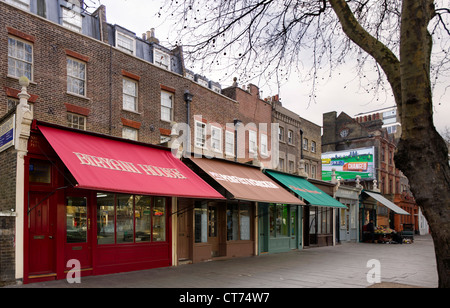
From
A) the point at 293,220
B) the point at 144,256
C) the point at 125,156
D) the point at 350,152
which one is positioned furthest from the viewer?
the point at 350,152

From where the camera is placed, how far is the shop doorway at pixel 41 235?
34.7ft

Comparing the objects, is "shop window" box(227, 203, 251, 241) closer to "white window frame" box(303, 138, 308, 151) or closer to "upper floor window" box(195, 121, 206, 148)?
"upper floor window" box(195, 121, 206, 148)

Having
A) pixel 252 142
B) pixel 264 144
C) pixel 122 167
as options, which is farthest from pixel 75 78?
pixel 264 144

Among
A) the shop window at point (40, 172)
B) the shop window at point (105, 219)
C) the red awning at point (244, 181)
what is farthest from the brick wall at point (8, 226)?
the red awning at point (244, 181)

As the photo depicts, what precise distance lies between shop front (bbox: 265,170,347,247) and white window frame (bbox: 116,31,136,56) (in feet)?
31.4

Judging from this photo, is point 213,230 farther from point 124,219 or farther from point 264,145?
point 264,145

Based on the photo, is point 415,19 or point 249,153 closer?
point 415,19

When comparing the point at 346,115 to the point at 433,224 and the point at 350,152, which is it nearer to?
the point at 350,152

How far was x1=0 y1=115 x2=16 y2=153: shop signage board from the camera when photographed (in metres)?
10.4

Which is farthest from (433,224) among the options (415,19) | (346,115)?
(346,115)

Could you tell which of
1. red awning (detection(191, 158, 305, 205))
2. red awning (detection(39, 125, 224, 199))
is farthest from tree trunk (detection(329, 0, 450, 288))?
red awning (detection(191, 158, 305, 205))

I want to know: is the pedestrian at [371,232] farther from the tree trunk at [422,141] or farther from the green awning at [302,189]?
the tree trunk at [422,141]

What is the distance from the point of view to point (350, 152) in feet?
148

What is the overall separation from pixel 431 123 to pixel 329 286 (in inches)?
234
